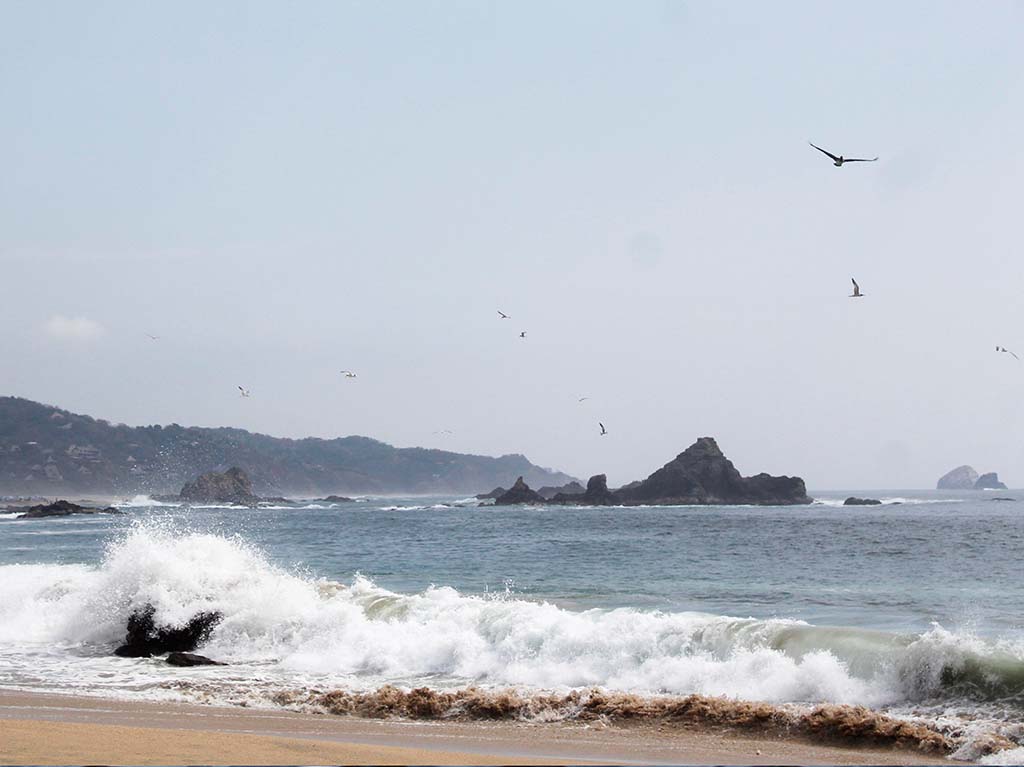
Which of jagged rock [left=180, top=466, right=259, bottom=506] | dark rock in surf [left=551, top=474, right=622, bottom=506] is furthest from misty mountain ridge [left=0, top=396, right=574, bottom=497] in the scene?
dark rock in surf [left=551, top=474, right=622, bottom=506]

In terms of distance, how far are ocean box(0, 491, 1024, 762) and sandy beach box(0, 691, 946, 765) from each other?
1.21 m

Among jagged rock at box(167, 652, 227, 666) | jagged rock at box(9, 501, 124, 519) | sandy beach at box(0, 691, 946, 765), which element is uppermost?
sandy beach at box(0, 691, 946, 765)

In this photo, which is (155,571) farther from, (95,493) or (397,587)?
(95,493)

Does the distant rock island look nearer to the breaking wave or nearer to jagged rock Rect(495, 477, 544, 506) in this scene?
jagged rock Rect(495, 477, 544, 506)

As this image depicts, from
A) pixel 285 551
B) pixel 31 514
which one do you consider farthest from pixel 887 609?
pixel 31 514

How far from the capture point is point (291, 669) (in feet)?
51.6

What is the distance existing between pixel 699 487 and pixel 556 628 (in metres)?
95.4

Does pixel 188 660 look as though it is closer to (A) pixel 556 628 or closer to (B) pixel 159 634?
(B) pixel 159 634

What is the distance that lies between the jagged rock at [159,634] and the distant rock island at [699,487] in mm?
91388

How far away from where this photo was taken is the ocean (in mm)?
12805

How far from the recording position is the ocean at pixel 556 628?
12.8 meters

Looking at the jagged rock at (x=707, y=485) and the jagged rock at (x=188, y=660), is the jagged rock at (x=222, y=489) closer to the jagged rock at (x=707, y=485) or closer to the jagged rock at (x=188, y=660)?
the jagged rock at (x=707, y=485)

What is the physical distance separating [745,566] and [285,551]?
738 inches

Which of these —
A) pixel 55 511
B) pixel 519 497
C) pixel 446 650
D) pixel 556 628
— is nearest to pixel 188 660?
pixel 446 650
